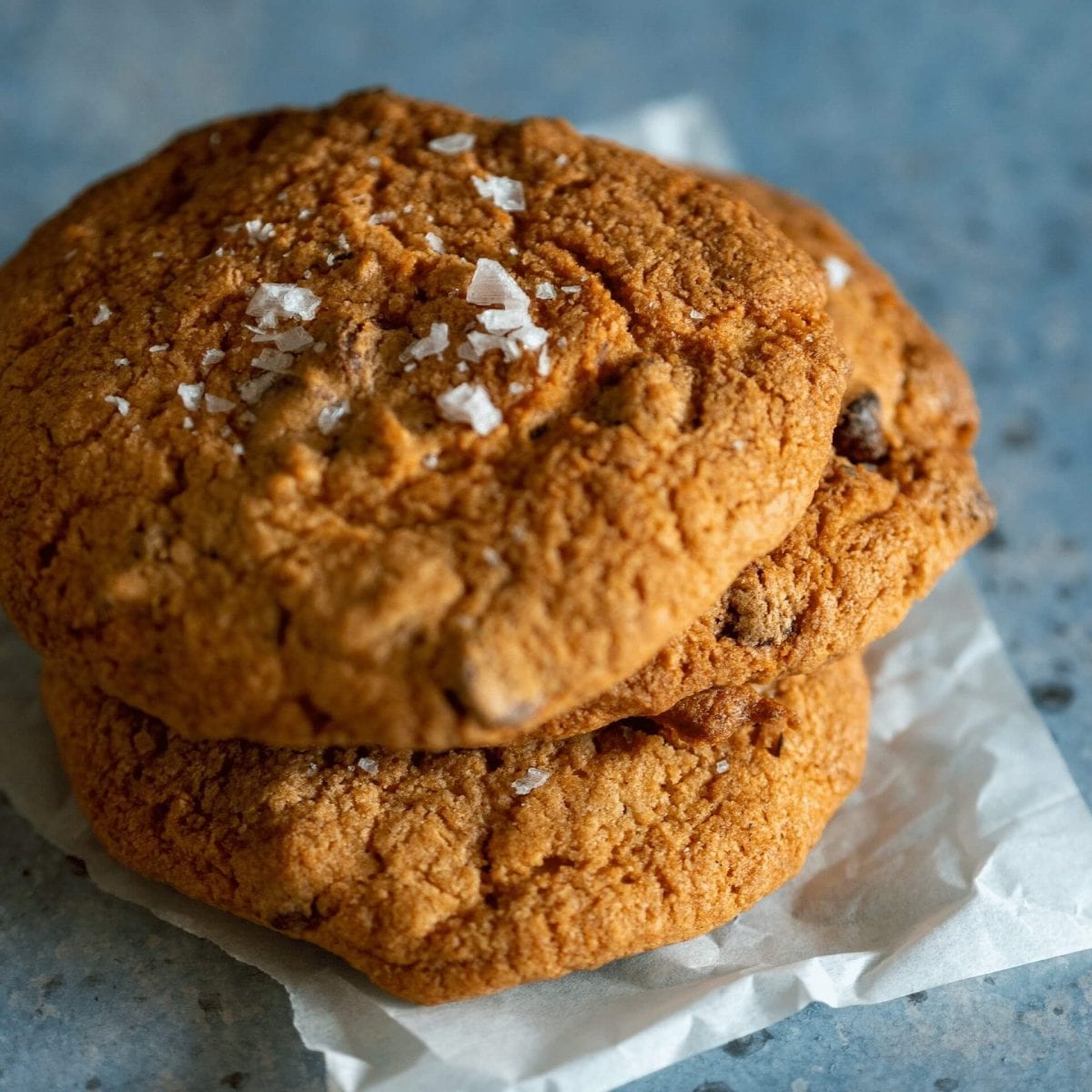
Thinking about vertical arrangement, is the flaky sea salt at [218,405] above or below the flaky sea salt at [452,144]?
below

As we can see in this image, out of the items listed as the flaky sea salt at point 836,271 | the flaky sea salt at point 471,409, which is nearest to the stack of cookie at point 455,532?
the flaky sea salt at point 471,409

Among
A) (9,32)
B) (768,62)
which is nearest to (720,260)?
(768,62)

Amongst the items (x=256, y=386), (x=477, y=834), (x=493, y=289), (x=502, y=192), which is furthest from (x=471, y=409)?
(x=477, y=834)

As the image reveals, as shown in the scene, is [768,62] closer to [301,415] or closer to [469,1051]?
[301,415]

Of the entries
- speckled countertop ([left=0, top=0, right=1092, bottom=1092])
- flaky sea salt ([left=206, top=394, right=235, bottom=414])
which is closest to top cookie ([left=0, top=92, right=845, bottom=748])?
flaky sea salt ([left=206, top=394, right=235, bottom=414])

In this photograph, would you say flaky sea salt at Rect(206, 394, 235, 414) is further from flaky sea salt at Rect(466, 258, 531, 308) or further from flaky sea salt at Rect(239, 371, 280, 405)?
flaky sea salt at Rect(466, 258, 531, 308)

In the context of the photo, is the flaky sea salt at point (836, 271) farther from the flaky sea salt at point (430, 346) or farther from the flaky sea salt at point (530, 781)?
the flaky sea salt at point (530, 781)

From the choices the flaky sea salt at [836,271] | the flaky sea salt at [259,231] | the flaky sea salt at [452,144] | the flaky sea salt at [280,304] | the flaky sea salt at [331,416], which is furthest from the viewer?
the flaky sea salt at [836,271]

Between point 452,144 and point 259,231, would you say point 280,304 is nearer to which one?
point 259,231

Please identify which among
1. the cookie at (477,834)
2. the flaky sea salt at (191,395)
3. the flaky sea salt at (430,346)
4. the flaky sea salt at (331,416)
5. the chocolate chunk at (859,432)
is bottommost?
the cookie at (477,834)
